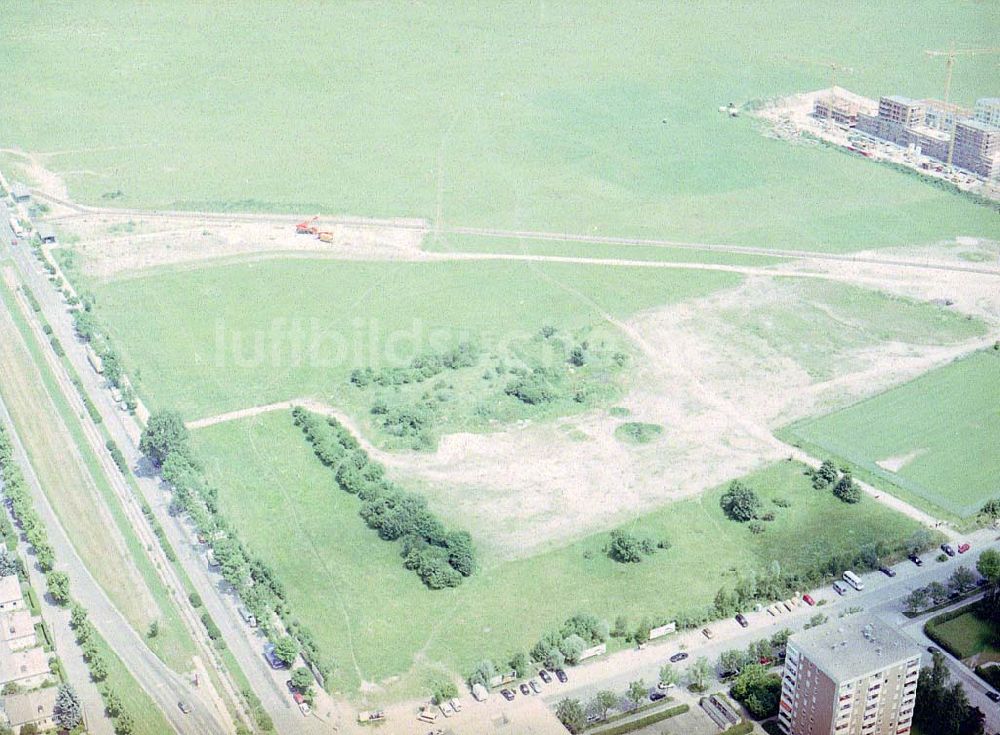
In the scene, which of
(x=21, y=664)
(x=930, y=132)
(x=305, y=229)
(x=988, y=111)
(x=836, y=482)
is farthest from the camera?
(x=930, y=132)

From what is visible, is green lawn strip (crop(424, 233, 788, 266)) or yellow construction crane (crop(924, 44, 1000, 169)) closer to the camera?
green lawn strip (crop(424, 233, 788, 266))

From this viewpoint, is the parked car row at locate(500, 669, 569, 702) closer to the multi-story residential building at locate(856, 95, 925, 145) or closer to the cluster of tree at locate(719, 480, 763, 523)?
the cluster of tree at locate(719, 480, 763, 523)

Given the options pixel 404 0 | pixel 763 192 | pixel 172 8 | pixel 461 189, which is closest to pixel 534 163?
pixel 461 189

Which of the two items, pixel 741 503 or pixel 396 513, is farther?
pixel 741 503

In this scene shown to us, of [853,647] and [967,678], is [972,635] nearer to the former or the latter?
[967,678]

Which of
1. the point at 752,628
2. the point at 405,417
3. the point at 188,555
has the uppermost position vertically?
the point at 405,417

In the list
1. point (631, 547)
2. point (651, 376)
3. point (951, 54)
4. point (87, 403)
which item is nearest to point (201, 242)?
point (87, 403)

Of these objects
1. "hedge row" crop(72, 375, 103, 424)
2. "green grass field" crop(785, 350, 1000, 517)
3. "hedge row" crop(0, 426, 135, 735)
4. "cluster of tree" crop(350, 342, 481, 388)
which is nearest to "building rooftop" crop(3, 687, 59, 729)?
"hedge row" crop(0, 426, 135, 735)

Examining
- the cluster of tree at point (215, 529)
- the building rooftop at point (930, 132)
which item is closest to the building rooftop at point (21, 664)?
the cluster of tree at point (215, 529)
